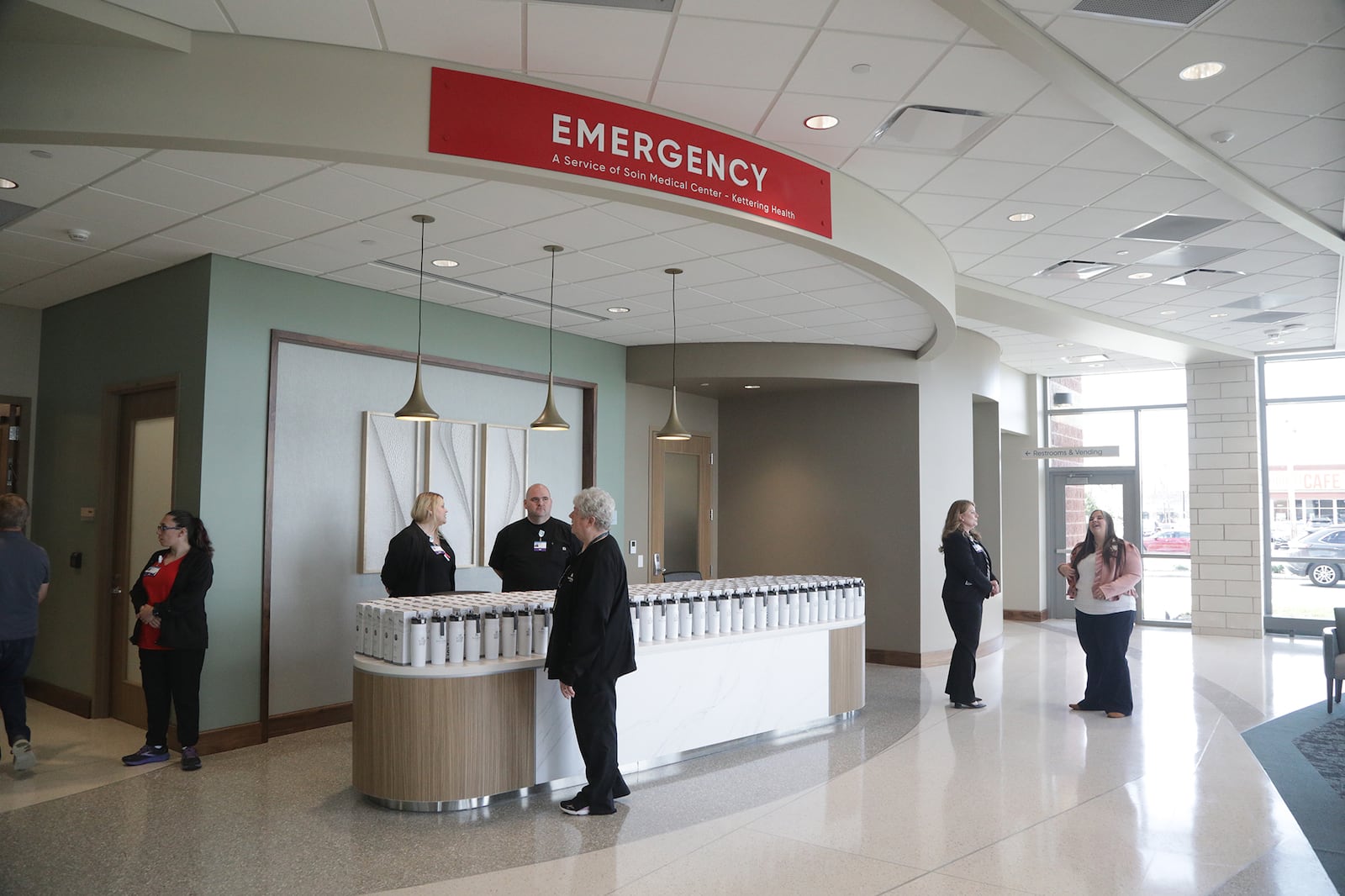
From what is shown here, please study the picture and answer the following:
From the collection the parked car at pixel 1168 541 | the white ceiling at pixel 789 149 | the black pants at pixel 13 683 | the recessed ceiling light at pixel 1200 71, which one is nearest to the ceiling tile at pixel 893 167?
the white ceiling at pixel 789 149

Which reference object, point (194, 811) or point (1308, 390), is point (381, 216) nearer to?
point (194, 811)

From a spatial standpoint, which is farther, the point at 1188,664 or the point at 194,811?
the point at 1188,664

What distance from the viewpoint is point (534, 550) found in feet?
21.1

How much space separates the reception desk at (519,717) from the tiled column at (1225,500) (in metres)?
8.66

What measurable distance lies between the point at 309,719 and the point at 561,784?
2.35 m

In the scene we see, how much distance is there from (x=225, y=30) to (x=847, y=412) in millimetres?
7213

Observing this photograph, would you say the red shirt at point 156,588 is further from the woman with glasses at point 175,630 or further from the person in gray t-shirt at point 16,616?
the person in gray t-shirt at point 16,616

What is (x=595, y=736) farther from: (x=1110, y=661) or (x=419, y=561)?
(x=1110, y=661)

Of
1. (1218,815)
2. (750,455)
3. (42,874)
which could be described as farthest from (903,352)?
(42,874)

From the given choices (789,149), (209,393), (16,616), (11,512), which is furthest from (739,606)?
(11,512)

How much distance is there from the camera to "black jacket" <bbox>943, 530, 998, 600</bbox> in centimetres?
702

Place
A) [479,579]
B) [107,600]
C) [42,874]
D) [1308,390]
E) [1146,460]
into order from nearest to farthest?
[42,874] → [107,600] → [479,579] → [1308,390] → [1146,460]

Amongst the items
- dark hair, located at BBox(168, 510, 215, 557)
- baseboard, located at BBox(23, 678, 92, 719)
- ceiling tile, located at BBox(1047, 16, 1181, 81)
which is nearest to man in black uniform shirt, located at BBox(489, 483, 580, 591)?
dark hair, located at BBox(168, 510, 215, 557)

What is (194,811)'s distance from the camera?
450 cm
